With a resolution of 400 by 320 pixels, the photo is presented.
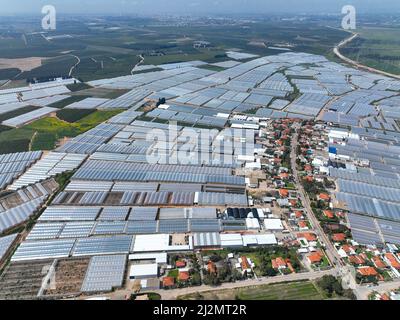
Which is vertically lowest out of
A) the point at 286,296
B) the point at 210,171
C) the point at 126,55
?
the point at 286,296

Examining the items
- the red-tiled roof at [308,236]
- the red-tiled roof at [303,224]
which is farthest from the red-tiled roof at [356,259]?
the red-tiled roof at [303,224]

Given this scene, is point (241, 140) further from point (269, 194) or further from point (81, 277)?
point (81, 277)

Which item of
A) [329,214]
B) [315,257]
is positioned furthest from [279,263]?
[329,214]

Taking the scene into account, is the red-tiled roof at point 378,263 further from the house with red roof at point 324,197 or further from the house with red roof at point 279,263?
the house with red roof at point 324,197

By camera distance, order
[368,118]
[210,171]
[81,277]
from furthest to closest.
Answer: [368,118], [210,171], [81,277]

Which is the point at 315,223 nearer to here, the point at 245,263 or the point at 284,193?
the point at 284,193

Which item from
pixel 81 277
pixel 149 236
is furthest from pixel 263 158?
pixel 81 277
